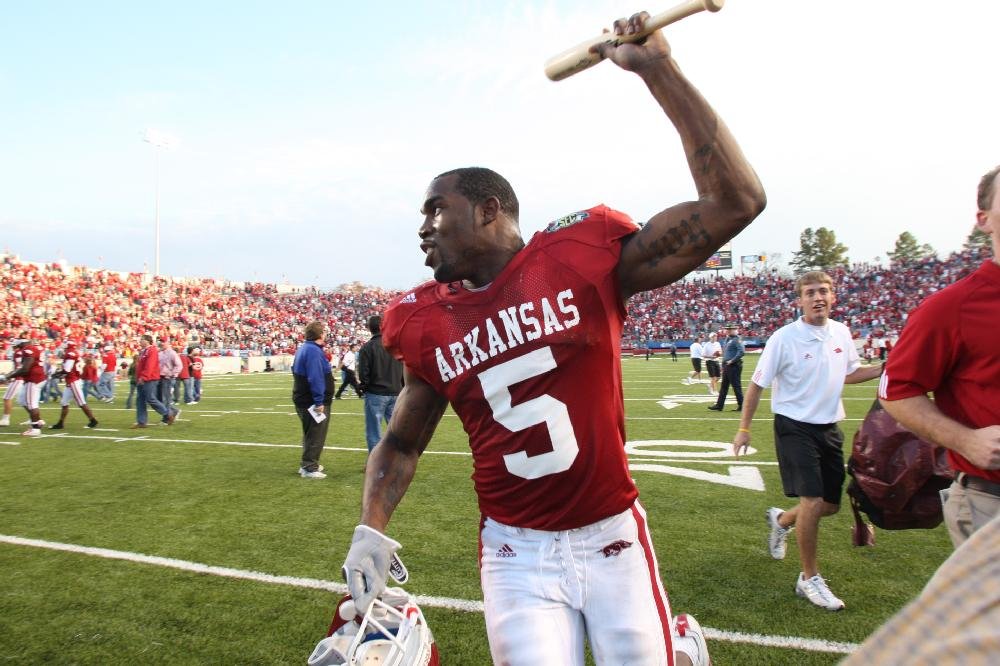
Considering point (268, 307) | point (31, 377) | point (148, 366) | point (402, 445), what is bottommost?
point (402, 445)

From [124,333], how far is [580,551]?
43338 millimetres

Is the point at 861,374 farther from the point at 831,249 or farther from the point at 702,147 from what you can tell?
the point at 831,249

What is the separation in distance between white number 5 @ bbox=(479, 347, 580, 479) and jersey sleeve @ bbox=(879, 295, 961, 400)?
4.57 feet

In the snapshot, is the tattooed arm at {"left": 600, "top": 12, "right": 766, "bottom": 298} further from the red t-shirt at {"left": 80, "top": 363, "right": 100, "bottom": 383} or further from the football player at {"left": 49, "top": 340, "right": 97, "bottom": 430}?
the red t-shirt at {"left": 80, "top": 363, "right": 100, "bottom": 383}

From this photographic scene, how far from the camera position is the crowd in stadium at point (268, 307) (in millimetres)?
38531

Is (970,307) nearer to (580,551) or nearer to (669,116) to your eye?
(669,116)

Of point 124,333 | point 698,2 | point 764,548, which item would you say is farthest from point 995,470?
point 124,333

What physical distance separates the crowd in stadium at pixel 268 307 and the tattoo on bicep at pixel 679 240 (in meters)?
38.0

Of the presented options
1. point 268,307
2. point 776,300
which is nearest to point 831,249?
point 776,300

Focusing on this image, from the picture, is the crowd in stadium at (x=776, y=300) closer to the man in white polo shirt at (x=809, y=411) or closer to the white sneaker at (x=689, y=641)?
the man in white polo shirt at (x=809, y=411)

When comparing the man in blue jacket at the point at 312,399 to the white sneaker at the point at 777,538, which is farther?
the man in blue jacket at the point at 312,399

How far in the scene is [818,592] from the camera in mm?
4055

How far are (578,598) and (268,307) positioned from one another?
5884 centimetres

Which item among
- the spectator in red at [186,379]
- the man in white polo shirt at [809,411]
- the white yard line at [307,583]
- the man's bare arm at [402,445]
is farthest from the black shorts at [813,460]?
the spectator in red at [186,379]
